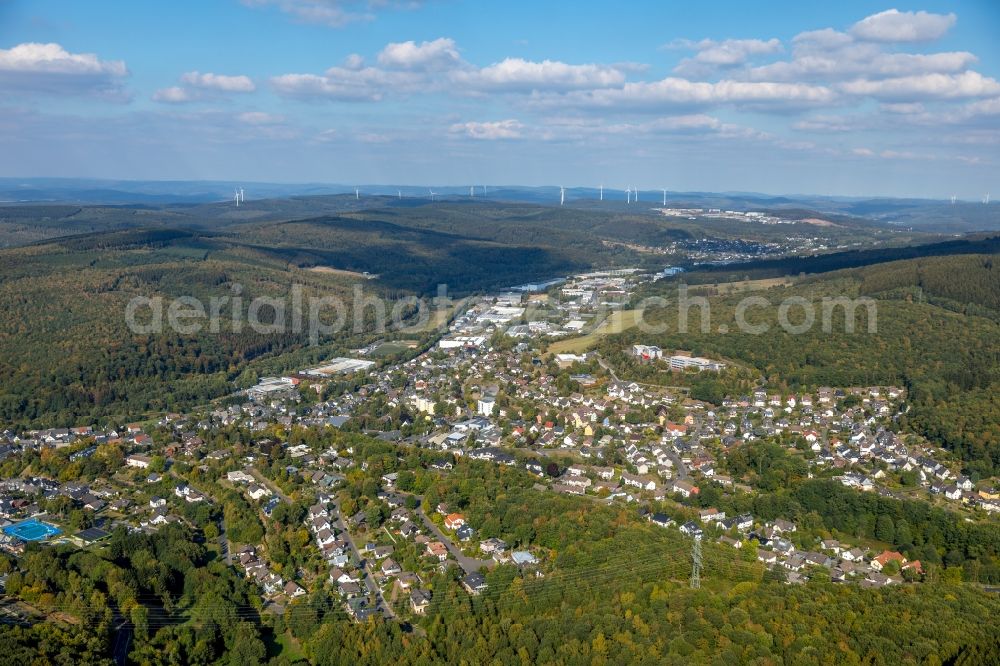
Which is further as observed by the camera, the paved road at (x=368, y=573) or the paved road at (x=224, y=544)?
the paved road at (x=224, y=544)

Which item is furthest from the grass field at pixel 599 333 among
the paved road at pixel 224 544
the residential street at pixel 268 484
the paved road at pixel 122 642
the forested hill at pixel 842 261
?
the paved road at pixel 122 642

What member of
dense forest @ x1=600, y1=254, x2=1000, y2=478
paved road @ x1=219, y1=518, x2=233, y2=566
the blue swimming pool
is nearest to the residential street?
paved road @ x1=219, y1=518, x2=233, y2=566

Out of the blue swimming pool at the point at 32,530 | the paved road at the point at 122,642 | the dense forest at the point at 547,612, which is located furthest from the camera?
the blue swimming pool at the point at 32,530

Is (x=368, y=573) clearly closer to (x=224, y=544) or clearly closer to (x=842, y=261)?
(x=224, y=544)

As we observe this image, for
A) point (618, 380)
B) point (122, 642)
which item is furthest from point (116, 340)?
point (122, 642)

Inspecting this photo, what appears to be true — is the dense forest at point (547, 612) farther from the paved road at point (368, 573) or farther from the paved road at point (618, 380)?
the paved road at point (618, 380)

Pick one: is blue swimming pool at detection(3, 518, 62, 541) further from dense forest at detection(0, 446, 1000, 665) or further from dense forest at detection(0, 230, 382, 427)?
dense forest at detection(0, 230, 382, 427)

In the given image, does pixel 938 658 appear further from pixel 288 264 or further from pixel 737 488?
pixel 288 264
